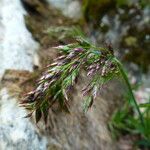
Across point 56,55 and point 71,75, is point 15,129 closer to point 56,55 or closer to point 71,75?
point 71,75

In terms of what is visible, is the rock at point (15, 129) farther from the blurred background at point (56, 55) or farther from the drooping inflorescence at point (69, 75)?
the drooping inflorescence at point (69, 75)

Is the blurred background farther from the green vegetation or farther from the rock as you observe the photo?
the green vegetation

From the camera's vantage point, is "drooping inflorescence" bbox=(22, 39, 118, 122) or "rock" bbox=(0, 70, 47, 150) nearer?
"drooping inflorescence" bbox=(22, 39, 118, 122)

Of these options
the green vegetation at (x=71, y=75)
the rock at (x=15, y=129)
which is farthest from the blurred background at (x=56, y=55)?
the green vegetation at (x=71, y=75)

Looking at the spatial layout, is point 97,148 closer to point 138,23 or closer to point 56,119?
point 56,119

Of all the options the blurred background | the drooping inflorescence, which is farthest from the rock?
the drooping inflorescence
